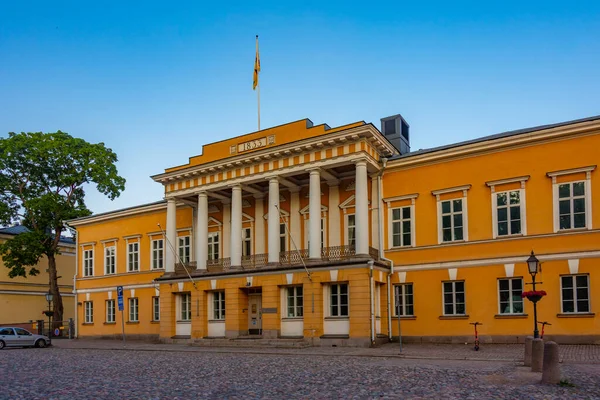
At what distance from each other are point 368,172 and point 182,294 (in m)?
12.8

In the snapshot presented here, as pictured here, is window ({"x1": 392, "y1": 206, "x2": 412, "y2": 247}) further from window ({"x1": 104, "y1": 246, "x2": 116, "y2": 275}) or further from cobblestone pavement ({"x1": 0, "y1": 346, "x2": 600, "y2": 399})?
window ({"x1": 104, "y1": 246, "x2": 116, "y2": 275})

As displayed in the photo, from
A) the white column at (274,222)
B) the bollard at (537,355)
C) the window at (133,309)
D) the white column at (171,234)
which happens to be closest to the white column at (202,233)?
the white column at (171,234)

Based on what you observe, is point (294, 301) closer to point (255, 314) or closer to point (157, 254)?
point (255, 314)

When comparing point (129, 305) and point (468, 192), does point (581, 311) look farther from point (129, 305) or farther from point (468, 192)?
point (129, 305)

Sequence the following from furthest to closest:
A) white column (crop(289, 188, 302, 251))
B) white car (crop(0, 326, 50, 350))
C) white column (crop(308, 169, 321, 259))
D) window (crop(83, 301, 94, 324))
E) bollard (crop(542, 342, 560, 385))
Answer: window (crop(83, 301, 94, 324)) → white car (crop(0, 326, 50, 350)) → white column (crop(289, 188, 302, 251)) → white column (crop(308, 169, 321, 259)) → bollard (crop(542, 342, 560, 385))

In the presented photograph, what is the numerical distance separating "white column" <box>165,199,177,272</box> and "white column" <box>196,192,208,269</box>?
1.92 m

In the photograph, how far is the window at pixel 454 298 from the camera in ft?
86.5

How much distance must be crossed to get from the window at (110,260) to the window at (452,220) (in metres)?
23.6

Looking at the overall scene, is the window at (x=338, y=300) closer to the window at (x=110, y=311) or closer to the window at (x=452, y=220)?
the window at (x=452, y=220)

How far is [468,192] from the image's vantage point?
26656 mm

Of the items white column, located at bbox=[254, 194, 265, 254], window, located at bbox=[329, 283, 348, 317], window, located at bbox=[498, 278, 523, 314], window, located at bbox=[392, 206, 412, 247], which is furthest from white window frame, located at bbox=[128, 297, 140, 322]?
window, located at bbox=[498, 278, 523, 314]

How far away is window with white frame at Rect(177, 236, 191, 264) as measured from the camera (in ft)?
118

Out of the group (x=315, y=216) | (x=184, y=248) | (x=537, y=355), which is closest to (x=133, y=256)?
(x=184, y=248)

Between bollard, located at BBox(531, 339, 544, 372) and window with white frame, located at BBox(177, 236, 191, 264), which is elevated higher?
window with white frame, located at BBox(177, 236, 191, 264)
